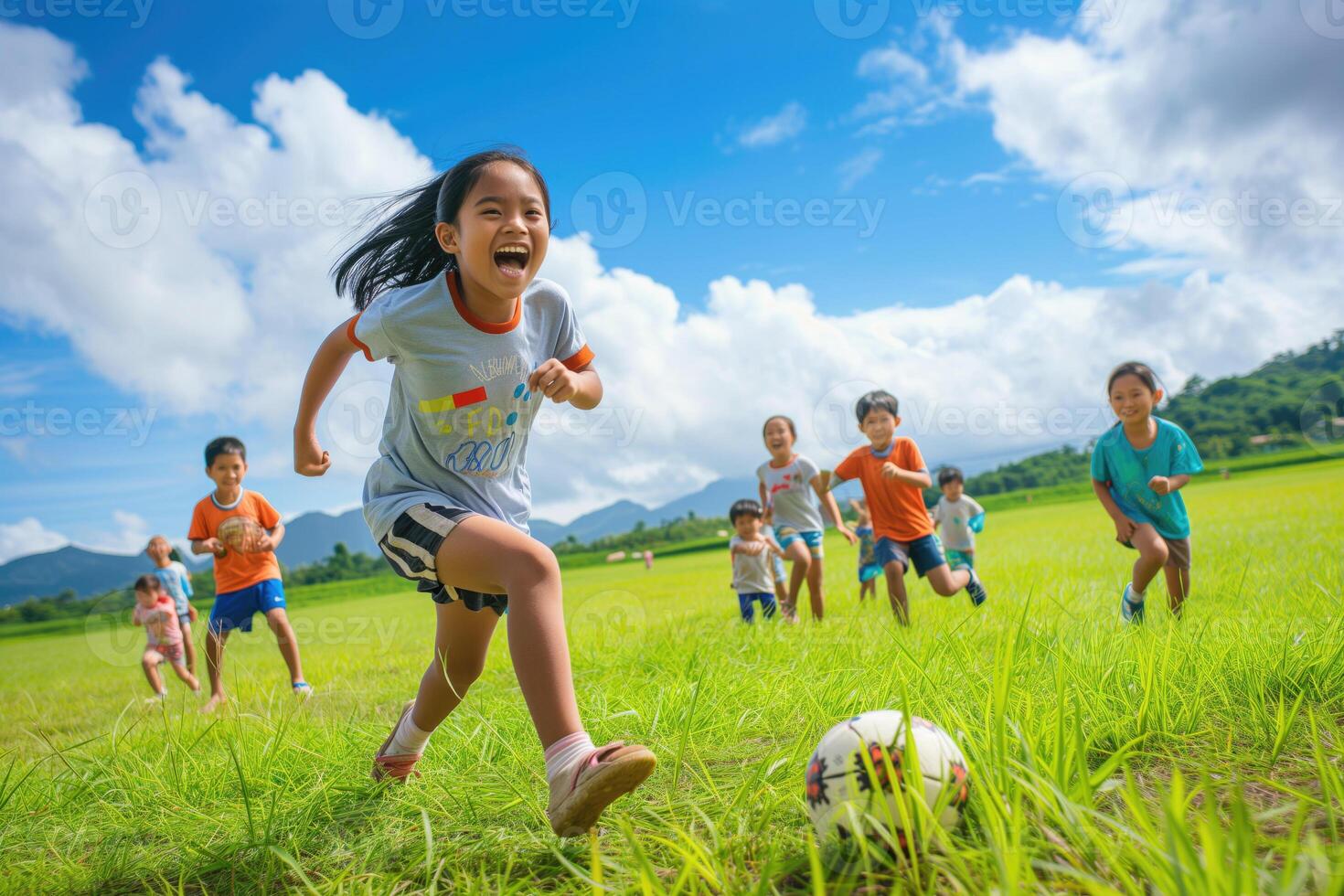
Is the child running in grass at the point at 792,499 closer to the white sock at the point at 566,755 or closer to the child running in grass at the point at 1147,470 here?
the child running in grass at the point at 1147,470

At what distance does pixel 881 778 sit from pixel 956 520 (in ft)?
26.7

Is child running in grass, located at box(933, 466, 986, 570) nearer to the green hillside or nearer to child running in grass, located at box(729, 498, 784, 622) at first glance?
child running in grass, located at box(729, 498, 784, 622)

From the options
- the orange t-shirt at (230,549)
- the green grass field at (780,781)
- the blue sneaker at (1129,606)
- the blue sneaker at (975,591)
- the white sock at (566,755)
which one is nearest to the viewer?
the green grass field at (780,781)

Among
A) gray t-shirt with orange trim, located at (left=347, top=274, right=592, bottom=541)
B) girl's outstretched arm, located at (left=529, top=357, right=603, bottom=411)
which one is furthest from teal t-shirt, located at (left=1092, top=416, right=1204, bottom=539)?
gray t-shirt with orange trim, located at (left=347, top=274, right=592, bottom=541)

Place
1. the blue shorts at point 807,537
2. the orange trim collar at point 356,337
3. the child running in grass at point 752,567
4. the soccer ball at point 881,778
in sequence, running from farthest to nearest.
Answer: the blue shorts at point 807,537, the child running in grass at point 752,567, the orange trim collar at point 356,337, the soccer ball at point 881,778

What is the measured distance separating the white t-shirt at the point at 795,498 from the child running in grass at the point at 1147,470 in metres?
3.00

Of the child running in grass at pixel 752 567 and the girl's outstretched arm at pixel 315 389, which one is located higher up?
the girl's outstretched arm at pixel 315 389

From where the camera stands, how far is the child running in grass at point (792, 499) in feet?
26.0

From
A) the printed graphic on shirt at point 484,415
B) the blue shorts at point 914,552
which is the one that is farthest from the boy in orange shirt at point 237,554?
the blue shorts at point 914,552

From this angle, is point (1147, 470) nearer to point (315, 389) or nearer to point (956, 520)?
point (956, 520)

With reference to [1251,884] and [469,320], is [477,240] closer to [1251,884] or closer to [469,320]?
[469,320]

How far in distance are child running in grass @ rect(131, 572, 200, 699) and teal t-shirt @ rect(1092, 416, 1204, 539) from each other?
338 inches

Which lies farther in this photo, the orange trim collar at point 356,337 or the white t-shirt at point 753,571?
the white t-shirt at point 753,571

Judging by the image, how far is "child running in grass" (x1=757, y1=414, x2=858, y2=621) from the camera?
7.91m
